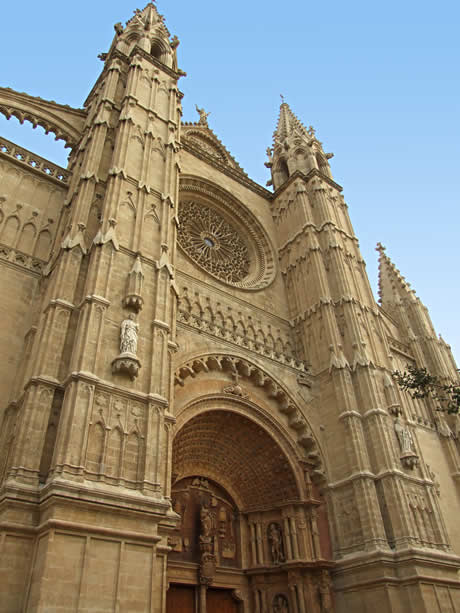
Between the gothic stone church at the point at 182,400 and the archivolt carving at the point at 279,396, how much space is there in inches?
2.4

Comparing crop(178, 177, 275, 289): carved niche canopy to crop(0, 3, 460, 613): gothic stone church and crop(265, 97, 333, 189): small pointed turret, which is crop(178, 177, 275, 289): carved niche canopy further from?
crop(265, 97, 333, 189): small pointed turret

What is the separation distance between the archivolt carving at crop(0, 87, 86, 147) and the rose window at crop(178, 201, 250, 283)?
4.94 m

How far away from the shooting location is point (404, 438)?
15.5m

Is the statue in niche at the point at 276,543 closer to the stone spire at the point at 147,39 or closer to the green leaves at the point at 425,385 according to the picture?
the green leaves at the point at 425,385

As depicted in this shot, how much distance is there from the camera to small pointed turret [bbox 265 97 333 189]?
25.6m

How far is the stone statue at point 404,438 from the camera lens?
1529 centimetres

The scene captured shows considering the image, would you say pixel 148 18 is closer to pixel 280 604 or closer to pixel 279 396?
pixel 279 396

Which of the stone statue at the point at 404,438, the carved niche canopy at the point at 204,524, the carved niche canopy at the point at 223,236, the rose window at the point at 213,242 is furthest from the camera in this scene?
the carved niche canopy at the point at 223,236

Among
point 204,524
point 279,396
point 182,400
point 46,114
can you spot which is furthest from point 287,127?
point 204,524

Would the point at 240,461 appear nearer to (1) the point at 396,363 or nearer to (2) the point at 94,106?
(1) the point at 396,363

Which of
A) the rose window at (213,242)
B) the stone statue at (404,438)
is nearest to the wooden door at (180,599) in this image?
the stone statue at (404,438)

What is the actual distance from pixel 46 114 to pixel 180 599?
52.5ft

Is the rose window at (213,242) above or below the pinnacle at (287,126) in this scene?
below

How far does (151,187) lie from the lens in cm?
1502
